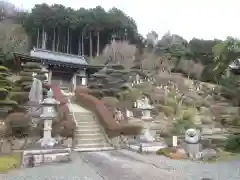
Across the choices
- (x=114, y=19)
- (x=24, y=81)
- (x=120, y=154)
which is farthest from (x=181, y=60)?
(x=120, y=154)

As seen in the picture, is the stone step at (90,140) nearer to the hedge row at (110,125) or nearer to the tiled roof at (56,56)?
the hedge row at (110,125)

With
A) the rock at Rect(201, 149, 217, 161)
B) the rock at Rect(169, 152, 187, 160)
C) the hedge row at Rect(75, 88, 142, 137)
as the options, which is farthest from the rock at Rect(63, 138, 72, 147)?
the rock at Rect(201, 149, 217, 161)

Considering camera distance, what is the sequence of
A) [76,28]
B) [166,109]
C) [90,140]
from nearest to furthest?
[90,140] → [166,109] → [76,28]

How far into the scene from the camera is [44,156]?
8.56 metres

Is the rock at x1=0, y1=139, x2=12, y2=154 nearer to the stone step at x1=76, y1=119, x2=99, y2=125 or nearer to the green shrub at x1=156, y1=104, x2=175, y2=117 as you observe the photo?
the stone step at x1=76, y1=119, x2=99, y2=125

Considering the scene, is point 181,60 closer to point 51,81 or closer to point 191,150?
point 51,81

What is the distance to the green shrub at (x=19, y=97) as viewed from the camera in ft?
48.2

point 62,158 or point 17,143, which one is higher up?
point 17,143

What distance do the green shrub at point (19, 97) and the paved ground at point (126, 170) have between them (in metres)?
7.04

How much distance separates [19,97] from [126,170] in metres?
10.2

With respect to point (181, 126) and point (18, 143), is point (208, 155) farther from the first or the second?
point (18, 143)

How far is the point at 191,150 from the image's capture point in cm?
1034

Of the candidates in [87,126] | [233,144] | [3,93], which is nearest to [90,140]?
[87,126]

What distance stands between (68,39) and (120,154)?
127 feet
